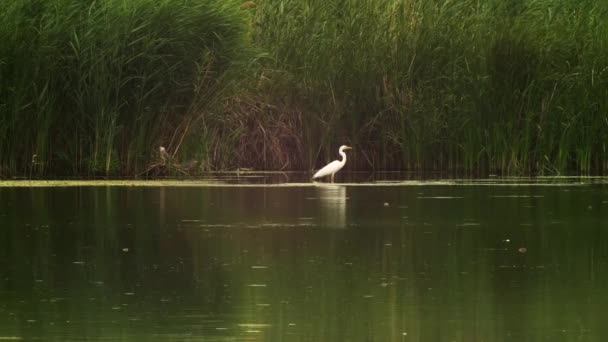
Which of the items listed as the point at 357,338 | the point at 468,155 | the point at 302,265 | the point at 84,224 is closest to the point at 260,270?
the point at 302,265

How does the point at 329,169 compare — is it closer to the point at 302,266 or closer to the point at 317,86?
the point at 317,86

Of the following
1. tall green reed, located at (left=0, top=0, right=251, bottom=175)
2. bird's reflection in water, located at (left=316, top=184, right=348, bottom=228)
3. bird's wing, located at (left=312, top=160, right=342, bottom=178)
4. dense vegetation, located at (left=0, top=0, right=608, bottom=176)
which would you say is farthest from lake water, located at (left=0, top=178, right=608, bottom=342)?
bird's wing, located at (left=312, top=160, right=342, bottom=178)

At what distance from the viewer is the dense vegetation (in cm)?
1644

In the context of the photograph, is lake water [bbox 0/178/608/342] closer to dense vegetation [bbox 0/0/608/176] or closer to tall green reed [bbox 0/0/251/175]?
tall green reed [bbox 0/0/251/175]

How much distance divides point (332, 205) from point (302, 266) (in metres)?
4.90

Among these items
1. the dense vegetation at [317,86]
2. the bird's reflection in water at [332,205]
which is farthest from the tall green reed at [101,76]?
the bird's reflection in water at [332,205]

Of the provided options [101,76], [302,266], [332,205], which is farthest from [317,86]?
[302,266]

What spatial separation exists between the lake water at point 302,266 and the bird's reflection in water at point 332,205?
23 mm

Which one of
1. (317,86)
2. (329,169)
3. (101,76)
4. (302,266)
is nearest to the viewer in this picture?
(302,266)

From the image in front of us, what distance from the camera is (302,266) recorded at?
836cm

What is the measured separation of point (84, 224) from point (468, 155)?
7.93 metres

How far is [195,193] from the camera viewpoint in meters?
14.6

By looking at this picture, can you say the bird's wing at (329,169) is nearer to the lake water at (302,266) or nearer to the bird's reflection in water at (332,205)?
the bird's reflection in water at (332,205)

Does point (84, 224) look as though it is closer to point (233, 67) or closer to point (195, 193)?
point (195, 193)
